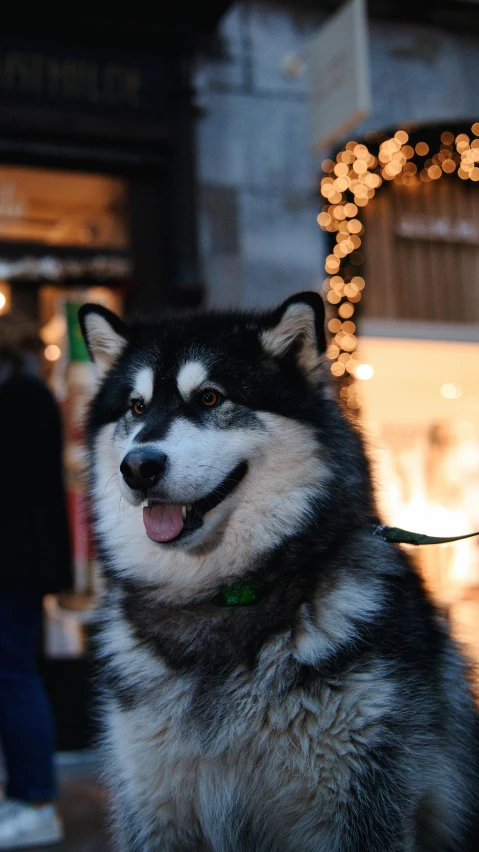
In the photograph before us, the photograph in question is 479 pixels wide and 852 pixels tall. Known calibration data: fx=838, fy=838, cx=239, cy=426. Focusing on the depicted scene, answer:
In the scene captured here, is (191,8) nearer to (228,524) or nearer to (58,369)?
(58,369)

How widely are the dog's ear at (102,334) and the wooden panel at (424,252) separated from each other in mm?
4325

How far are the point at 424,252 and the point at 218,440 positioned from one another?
5.36m

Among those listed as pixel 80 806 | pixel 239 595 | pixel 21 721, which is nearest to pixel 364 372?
pixel 80 806

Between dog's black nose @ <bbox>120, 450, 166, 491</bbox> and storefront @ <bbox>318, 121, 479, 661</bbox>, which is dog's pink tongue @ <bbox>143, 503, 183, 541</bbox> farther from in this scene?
storefront @ <bbox>318, 121, 479, 661</bbox>

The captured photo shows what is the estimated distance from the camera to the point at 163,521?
2.17 metres

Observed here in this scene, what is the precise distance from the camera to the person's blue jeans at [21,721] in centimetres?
354

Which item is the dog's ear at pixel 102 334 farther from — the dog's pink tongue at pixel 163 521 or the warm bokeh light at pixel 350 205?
the warm bokeh light at pixel 350 205

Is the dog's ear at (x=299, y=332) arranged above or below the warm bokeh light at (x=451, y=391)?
above

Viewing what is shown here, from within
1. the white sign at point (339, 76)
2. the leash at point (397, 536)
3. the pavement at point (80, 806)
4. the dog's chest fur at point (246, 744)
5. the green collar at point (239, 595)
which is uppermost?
the white sign at point (339, 76)

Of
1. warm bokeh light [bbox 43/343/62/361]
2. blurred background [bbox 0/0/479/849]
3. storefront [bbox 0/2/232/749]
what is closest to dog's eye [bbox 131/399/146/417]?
blurred background [bbox 0/0/479/849]

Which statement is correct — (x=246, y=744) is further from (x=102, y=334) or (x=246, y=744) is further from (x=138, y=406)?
(x=102, y=334)

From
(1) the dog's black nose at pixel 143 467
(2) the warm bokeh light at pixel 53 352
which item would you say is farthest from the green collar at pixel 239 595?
(2) the warm bokeh light at pixel 53 352

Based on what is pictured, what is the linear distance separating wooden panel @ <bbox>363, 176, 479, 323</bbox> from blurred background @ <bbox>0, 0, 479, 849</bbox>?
2 centimetres

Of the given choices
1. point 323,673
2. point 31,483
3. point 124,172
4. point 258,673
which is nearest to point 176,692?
point 258,673
